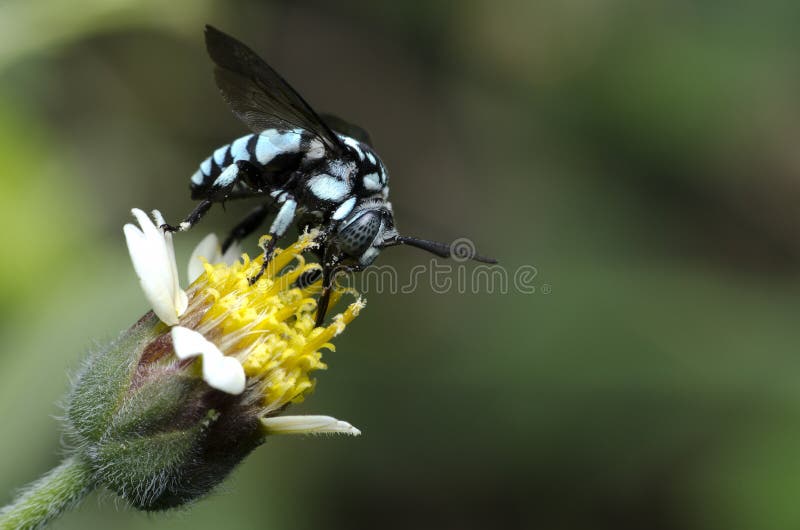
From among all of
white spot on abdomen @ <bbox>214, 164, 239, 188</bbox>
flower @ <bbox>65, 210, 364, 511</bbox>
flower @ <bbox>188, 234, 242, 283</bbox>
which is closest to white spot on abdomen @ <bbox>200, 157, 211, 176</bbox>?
white spot on abdomen @ <bbox>214, 164, 239, 188</bbox>

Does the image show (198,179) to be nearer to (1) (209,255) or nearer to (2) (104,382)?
(1) (209,255)

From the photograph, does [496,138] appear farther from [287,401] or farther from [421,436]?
[287,401]

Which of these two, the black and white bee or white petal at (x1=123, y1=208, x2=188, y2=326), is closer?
white petal at (x1=123, y1=208, x2=188, y2=326)

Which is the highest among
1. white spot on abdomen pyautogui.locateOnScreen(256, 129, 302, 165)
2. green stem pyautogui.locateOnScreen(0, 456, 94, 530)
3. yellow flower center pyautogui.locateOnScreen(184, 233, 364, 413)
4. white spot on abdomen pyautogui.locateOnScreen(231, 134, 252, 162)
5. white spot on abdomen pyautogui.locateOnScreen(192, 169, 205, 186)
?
white spot on abdomen pyautogui.locateOnScreen(256, 129, 302, 165)

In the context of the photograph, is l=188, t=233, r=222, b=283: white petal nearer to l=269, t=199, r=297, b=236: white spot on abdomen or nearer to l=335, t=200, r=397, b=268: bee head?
l=269, t=199, r=297, b=236: white spot on abdomen

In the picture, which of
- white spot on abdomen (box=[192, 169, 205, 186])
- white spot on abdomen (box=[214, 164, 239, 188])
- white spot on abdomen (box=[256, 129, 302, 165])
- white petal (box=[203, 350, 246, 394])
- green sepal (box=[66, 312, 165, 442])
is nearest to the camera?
white petal (box=[203, 350, 246, 394])

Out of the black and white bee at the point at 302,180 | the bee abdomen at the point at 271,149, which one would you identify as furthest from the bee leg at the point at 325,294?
the bee abdomen at the point at 271,149

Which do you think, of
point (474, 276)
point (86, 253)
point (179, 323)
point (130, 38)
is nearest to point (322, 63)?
point (130, 38)
